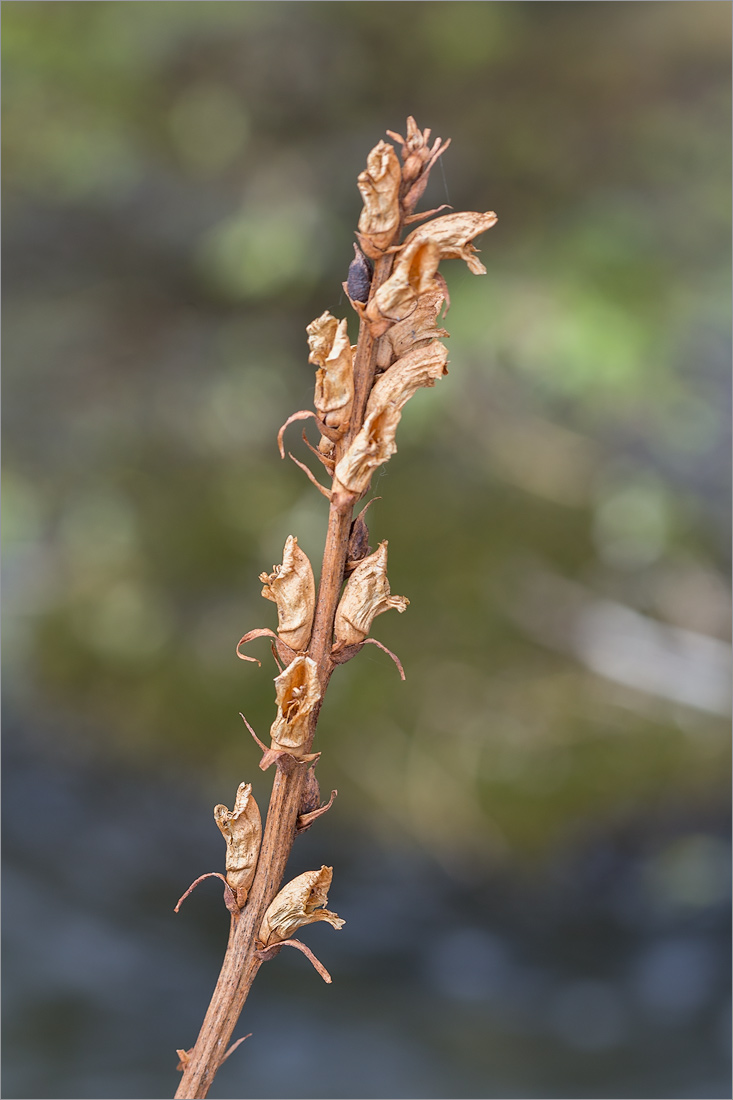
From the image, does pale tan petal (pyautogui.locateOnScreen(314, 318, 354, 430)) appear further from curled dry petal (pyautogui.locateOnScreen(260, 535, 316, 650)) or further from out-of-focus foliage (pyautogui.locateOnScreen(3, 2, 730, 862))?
out-of-focus foliage (pyautogui.locateOnScreen(3, 2, 730, 862))

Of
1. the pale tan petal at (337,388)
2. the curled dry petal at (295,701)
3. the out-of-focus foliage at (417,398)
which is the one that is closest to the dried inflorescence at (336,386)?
the pale tan petal at (337,388)

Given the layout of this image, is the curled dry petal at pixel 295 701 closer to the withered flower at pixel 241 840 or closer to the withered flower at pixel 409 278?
the withered flower at pixel 241 840

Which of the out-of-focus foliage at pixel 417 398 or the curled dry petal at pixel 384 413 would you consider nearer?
the curled dry petal at pixel 384 413

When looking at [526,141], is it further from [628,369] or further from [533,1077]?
[533,1077]

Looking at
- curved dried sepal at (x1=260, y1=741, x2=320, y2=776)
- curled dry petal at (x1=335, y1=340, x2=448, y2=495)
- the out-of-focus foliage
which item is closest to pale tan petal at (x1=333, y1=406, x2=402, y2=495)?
curled dry petal at (x1=335, y1=340, x2=448, y2=495)

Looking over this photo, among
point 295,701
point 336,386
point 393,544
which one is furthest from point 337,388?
point 393,544

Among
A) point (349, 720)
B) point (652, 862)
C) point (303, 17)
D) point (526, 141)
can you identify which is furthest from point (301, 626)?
point (303, 17)
